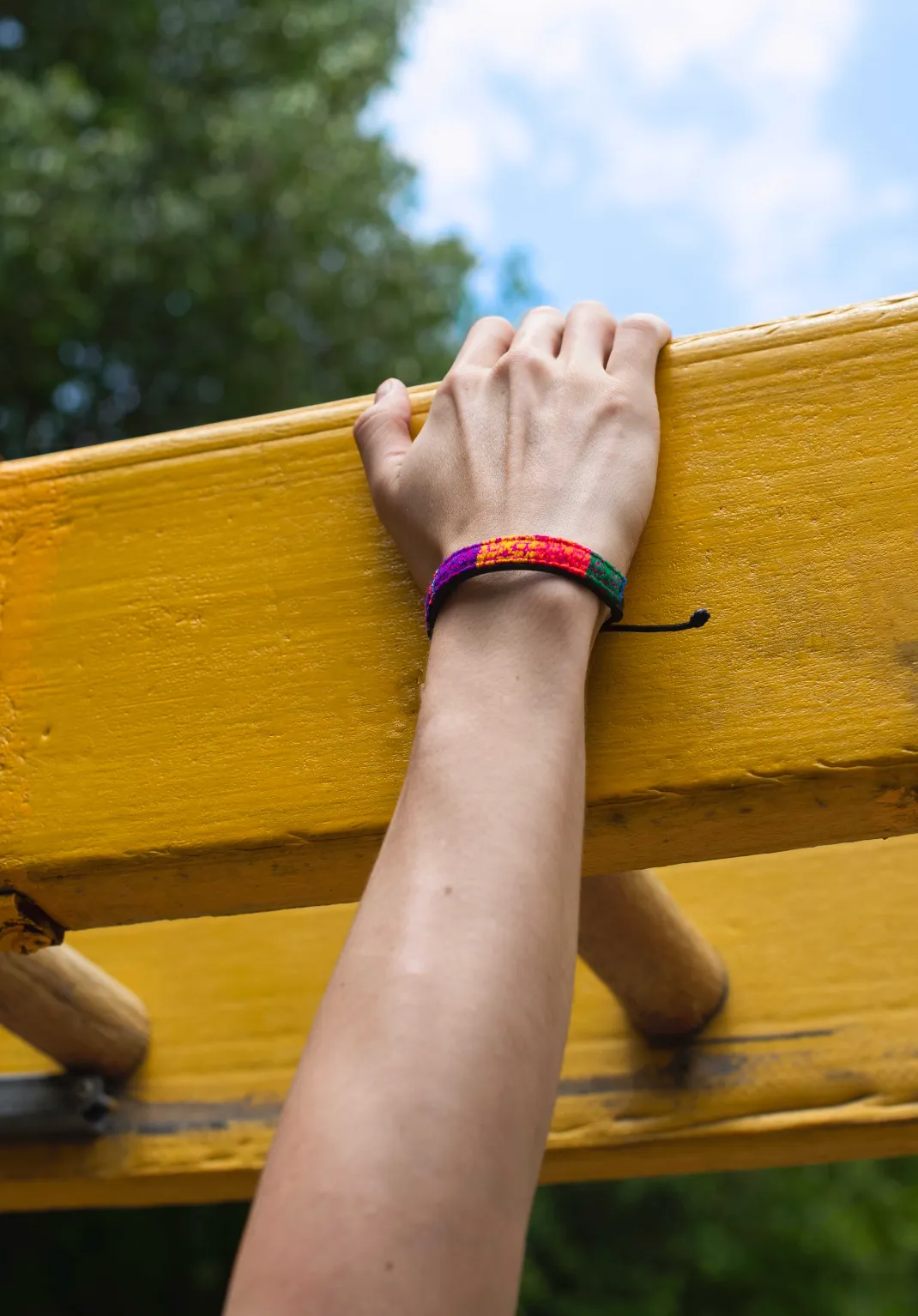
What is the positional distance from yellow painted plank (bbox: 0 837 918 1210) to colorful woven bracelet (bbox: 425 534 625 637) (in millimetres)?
851

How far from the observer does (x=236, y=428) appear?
1.20 metres

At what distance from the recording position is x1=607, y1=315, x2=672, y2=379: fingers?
1021 millimetres

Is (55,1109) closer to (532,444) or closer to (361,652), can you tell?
(361,652)

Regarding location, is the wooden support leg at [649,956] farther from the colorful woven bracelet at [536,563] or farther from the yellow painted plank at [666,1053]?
the colorful woven bracelet at [536,563]

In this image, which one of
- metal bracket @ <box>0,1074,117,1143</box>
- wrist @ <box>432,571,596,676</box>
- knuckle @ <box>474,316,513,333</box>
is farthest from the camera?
metal bracket @ <box>0,1074,117,1143</box>

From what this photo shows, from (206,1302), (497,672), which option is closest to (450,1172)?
(497,672)

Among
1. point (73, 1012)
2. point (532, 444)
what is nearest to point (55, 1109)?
point (73, 1012)

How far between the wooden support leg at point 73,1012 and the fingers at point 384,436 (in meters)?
0.76

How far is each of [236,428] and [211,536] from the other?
0.41ft

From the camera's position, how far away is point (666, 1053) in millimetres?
1515

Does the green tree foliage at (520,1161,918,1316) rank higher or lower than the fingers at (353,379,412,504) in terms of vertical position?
lower

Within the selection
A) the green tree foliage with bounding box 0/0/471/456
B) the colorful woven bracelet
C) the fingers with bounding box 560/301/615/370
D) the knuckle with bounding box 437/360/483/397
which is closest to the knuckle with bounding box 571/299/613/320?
the fingers with bounding box 560/301/615/370

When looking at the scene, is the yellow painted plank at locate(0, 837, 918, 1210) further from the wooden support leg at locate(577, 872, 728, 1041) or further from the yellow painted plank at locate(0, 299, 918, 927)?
the yellow painted plank at locate(0, 299, 918, 927)

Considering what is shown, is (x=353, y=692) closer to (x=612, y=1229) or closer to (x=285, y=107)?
(x=285, y=107)
